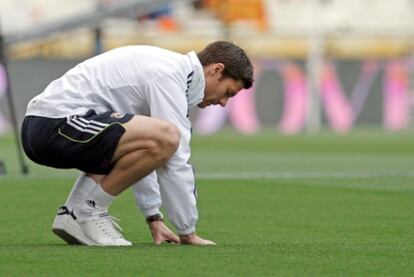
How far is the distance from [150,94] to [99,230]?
845 millimetres

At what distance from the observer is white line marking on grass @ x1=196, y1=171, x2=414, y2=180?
51.9 ft

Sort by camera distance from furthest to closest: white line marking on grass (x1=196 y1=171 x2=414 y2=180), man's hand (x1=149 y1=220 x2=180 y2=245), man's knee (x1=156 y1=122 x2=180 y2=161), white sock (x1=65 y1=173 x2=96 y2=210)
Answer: white line marking on grass (x1=196 y1=171 x2=414 y2=180), man's hand (x1=149 y1=220 x2=180 y2=245), white sock (x1=65 y1=173 x2=96 y2=210), man's knee (x1=156 y1=122 x2=180 y2=161)

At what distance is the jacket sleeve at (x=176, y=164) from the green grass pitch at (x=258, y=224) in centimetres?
20

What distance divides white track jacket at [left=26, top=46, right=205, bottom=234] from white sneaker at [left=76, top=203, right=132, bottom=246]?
0.34 meters

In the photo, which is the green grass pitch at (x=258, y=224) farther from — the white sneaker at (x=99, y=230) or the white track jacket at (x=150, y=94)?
the white track jacket at (x=150, y=94)

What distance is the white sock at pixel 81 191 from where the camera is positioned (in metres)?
7.98

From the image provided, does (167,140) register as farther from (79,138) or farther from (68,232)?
(68,232)

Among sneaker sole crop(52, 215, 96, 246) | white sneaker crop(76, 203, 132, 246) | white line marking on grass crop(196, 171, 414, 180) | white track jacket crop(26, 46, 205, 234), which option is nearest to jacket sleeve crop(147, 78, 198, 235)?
white track jacket crop(26, 46, 205, 234)

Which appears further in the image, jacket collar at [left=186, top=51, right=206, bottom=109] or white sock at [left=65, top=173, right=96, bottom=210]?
white sock at [left=65, top=173, right=96, bottom=210]

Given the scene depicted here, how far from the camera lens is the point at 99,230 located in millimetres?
7945

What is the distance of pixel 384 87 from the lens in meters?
38.0

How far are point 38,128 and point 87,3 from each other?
31700mm

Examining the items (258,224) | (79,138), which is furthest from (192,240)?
(258,224)

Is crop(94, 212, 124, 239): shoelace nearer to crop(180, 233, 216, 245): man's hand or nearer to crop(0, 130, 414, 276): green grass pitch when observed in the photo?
crop(0, 130, 414, 276): green grass pitch
